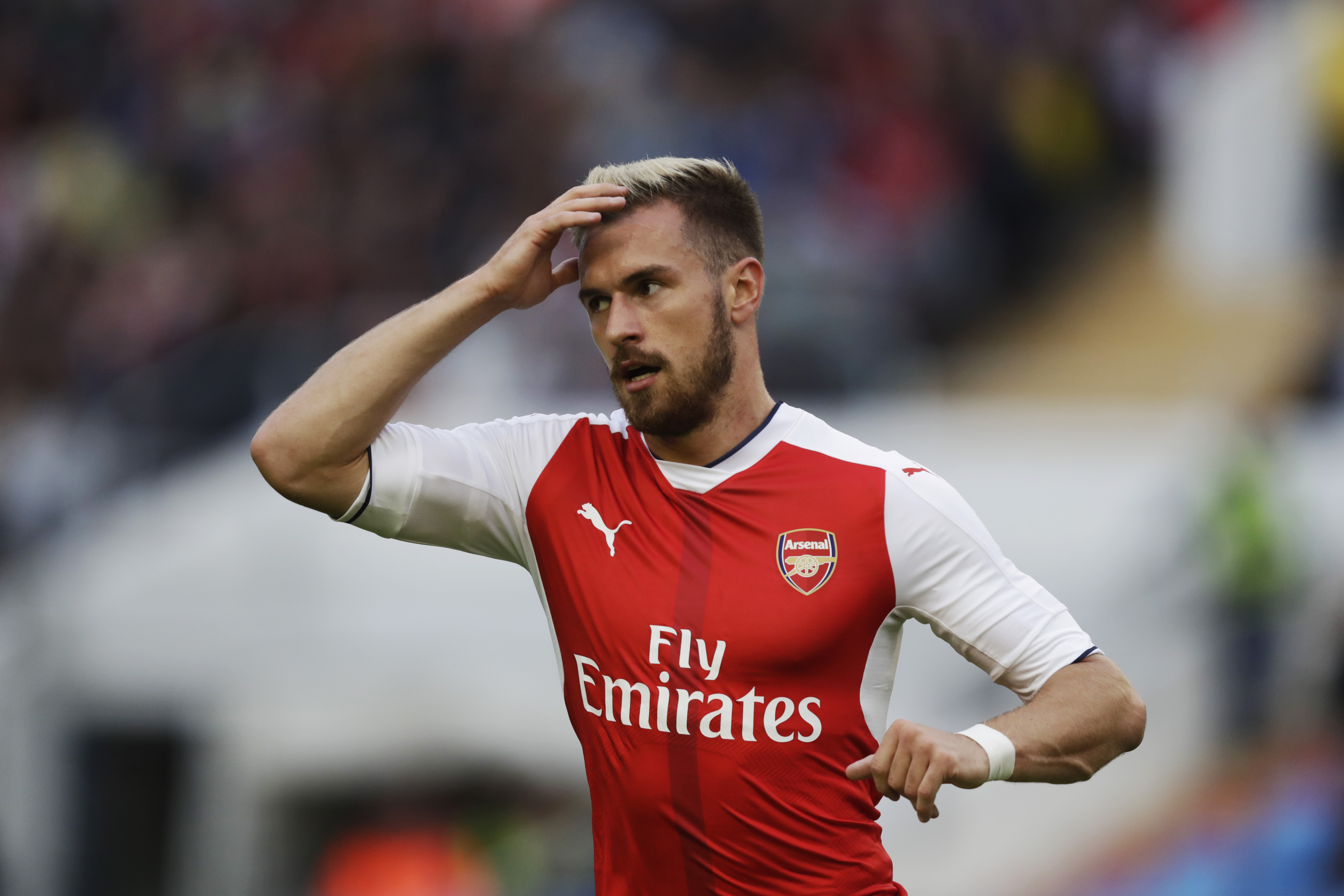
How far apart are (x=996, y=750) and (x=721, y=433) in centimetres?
98

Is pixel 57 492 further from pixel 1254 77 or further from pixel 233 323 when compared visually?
pixel 1254 77

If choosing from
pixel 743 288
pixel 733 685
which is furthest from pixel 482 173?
pixel 733 685

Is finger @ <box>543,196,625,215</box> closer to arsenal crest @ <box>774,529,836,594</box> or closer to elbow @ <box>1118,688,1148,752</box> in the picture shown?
arsenal crest @ <box>774,529,836,594</box>

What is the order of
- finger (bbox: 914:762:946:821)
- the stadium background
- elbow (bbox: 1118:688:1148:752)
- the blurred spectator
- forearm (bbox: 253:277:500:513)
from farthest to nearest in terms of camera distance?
1. the stadium background
2. the blurred spectator
3. forearm (bbox: 253:277:500:513)
4. elbow (bbox: 1118:688:1148:752)
5. finger (bbox: 914:762:946:821)

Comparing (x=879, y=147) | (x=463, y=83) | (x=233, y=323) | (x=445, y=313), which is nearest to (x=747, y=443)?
(x=445, y=313)

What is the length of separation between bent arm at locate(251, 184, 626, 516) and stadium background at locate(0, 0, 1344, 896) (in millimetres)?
5991

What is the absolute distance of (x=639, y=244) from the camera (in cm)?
367

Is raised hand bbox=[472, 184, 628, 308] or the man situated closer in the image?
the man

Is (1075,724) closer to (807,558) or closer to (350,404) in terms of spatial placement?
(807,558)

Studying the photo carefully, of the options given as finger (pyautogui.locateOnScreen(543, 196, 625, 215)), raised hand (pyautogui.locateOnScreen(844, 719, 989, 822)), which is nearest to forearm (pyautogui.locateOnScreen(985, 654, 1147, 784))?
raised hand (pyautogui.locateOnScreen(844, 719, 989, 822))

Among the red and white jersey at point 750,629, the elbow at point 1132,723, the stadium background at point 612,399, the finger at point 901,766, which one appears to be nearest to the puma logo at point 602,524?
the red and white jersey at point 750,629

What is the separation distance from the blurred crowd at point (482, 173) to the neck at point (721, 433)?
245 inches

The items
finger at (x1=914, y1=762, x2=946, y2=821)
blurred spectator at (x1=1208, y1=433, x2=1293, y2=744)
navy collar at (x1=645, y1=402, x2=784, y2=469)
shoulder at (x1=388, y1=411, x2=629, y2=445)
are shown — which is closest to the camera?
finger at (x1=914, y1=762, x2=946, y2=821)

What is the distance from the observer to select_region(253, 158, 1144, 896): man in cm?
351
